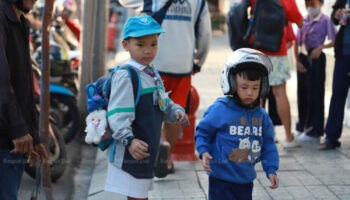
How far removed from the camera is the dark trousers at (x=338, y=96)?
6.36 m

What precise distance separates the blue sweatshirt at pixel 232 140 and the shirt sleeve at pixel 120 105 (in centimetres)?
41

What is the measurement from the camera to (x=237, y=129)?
3.51m

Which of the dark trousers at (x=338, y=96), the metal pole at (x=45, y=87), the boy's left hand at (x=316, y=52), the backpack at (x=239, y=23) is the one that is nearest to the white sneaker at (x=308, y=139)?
the dark trousers at (x=338, y=96)

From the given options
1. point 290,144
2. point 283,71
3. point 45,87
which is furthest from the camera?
point 290,144

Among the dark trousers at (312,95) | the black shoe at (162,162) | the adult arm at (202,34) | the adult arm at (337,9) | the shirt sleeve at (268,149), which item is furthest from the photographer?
the dark trousers at (312,95)

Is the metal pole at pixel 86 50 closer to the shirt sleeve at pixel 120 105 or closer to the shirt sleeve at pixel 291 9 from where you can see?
the shirt sleeve at pixel 291 9

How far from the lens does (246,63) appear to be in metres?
3.50

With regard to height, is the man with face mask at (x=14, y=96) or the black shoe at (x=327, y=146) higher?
A: the man with face mask at (x=14, y=96)

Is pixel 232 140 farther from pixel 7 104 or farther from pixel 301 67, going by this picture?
pixel 301 67

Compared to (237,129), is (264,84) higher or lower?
higher

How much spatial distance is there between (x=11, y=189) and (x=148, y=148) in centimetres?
82

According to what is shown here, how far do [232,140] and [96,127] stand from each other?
77 centimetres

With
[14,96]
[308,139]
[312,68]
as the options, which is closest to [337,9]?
[312,68]

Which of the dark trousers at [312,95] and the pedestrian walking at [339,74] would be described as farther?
the dark trousers at [312,95]
